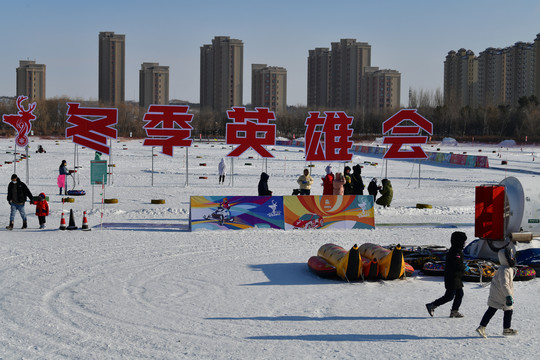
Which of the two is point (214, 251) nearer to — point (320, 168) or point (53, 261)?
point (53, 261)

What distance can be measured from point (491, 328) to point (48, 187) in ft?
81.0

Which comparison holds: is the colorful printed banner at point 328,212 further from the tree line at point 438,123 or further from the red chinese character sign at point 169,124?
the tree line at point 438,123

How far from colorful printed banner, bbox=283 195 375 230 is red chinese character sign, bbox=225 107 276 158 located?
10.0 metres

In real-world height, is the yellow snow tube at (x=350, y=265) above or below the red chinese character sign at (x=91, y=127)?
below

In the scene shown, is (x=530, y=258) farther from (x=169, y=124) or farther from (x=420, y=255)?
(x=169, y=124)

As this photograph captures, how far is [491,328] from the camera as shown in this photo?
10.3m

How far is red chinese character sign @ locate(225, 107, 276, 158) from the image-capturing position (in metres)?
30.5

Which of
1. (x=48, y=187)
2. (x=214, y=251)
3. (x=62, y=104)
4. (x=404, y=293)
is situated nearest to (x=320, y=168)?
(x=48, y=187)

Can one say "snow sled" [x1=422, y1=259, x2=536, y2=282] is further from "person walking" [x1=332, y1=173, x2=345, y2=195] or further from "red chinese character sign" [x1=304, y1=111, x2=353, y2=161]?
"red chinese character sign" [x1=304, y1=111, x2=353, y2=161]

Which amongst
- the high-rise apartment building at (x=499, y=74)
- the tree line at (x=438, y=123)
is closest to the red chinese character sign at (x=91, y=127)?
the tree line at (x=438, y=123)

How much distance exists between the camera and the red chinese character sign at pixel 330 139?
97.9 ft

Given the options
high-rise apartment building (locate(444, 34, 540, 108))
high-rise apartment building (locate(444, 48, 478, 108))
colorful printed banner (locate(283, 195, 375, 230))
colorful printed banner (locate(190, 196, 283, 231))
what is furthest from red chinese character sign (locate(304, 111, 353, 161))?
high-rise apartment building (locate(444, 48, 478, 108))

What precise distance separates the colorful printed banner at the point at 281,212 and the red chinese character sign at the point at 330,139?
9314 mm

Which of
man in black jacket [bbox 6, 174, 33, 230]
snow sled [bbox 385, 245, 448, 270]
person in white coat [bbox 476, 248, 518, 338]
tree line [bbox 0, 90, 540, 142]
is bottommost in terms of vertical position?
snow sled [bbox 385, 245, 448, 270]
